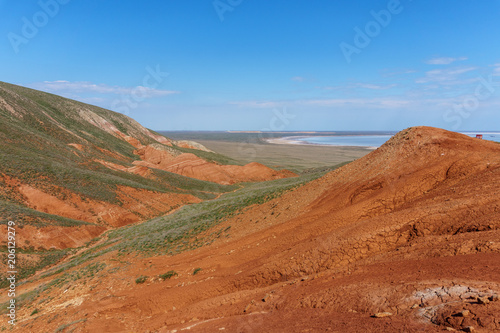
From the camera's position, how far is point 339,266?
36.3ft

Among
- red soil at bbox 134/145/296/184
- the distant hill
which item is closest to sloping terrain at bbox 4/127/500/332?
the distant hill

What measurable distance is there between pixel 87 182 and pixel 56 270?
65.8ft

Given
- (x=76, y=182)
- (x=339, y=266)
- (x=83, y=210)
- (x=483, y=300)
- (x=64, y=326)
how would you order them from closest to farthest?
(x=483, y=300) < (x=339, y=266) < (x=64, y=326) < (x=83, y=210) < (x=76, y=182)

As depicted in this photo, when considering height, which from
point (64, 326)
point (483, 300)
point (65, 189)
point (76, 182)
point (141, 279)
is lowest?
point (64, 326)

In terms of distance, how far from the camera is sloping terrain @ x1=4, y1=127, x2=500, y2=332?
298 inches

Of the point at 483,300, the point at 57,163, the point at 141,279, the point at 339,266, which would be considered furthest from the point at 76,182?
the point at 483,300

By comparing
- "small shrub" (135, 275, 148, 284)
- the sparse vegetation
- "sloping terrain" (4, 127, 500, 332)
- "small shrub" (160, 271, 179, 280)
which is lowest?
the sparse vegetation

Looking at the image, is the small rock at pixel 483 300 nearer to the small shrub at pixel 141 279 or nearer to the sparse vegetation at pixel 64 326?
the sparse vegetation at pixel 64 326

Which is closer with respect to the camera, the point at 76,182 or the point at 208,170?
the point at 76,182

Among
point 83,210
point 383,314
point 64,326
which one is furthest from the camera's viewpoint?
point 83,210

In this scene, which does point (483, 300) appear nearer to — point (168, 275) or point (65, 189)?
point (168, 275)

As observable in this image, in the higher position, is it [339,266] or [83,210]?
[339,266]

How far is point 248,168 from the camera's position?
228 ft

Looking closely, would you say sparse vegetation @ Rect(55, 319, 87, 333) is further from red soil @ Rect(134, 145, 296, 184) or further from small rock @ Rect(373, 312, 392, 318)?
red soil @ Rect(134, 145, 296, 184)
